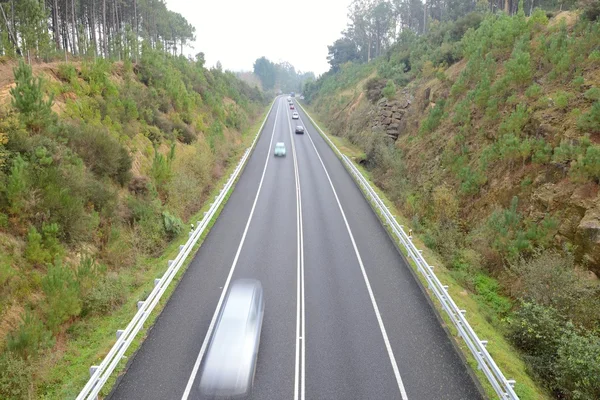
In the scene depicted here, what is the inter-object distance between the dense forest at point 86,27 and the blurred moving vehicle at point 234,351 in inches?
832

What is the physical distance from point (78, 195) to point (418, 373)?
1310 cm

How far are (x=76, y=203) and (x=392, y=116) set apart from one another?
89.4ft

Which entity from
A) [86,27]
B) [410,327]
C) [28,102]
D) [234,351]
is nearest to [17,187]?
[28,102]

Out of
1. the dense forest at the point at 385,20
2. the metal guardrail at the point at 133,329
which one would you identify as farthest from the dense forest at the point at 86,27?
the dense forest at the point at 385,20

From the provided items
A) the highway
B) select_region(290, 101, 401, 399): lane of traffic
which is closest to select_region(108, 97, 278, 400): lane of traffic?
the highway

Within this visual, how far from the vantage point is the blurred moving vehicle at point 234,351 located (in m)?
8.46

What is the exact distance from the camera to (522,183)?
53.0 ft

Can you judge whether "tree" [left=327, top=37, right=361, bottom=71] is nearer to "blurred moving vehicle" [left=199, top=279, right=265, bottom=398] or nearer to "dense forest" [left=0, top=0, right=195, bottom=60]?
"dense forest" [left=0, top=0, right=195, bottom=60]

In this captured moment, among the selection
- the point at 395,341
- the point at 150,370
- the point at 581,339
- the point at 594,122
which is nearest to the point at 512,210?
the point at 594,122

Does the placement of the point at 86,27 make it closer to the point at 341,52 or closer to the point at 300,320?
the point at 300,320

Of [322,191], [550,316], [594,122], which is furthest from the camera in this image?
[322,191]

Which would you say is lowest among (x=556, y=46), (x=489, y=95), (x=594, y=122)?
(x=594, y=122)

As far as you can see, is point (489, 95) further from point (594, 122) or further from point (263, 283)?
point (263, 283)

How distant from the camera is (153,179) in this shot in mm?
19859
